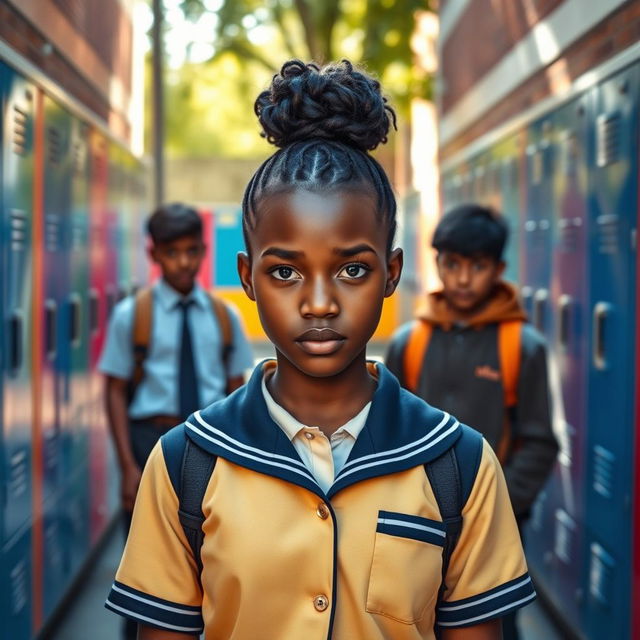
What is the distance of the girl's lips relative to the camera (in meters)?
1.94

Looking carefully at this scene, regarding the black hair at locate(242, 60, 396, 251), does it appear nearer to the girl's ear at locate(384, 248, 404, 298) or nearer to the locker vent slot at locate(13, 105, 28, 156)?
the girl's ear at locate(384, 248, 404, 298)

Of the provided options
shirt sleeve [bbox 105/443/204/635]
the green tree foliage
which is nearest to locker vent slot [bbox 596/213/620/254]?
shirt sleeve [bbox 105/443/204/635]

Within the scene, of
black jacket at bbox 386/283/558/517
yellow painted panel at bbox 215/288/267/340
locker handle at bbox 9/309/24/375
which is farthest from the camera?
yellow painted panel at bbox 215/288/267/340

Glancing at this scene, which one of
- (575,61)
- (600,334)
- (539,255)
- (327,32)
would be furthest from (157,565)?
(327,32)

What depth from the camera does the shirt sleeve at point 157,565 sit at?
2.00m

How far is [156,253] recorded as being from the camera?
513 centimetres

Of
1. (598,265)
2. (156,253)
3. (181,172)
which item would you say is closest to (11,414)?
(156,253)

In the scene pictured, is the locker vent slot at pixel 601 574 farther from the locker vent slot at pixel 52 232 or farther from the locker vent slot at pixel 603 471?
the locker vent slot at pixel 52 232

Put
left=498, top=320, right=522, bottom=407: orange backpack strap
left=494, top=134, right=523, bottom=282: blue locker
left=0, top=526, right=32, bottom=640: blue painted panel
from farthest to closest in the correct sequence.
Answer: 1. left=494, top=134, right=523, bottom=282: blue locker
2. left=0, top=526, right=32, bottom=640: blue painted panel
3. left=498, top=320, right=522, bottom=407: orange backpack strap

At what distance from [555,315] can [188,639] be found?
402 centimetres

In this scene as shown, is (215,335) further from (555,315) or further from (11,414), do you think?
(555,315)

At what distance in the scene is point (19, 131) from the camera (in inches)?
180

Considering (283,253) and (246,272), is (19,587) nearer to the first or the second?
(246,272)

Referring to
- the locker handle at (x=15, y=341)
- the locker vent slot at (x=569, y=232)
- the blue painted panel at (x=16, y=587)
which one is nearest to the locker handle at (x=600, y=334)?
the locker vent slot at (x=569, y=232)
